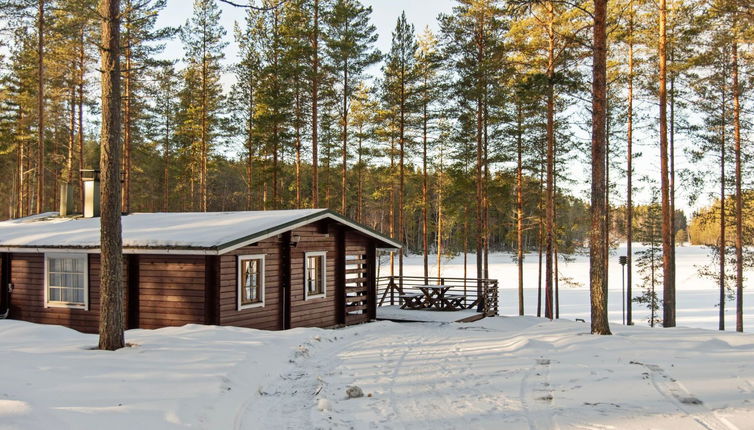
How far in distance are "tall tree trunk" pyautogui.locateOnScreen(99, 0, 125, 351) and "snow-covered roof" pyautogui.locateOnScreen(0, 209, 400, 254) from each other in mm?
2524

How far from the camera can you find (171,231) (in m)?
11.4

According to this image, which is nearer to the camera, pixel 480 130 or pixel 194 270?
pixel 194 270

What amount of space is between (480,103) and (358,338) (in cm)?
1093

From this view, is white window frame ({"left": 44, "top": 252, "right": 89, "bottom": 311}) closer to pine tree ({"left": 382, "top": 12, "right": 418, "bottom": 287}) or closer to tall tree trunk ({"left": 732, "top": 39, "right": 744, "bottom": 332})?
pine tree ({"left": 382, "top": 12, "right": 418, "bottom": 287})

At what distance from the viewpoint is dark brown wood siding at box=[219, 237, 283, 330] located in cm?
1062

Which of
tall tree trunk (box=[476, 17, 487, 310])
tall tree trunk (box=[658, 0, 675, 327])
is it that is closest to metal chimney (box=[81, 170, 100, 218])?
tall tree trunk (box=[476, 17, 487, 310])

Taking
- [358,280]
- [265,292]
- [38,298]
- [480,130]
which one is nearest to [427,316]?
[358,280]

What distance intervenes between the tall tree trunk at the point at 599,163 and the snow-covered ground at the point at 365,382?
1.03 m

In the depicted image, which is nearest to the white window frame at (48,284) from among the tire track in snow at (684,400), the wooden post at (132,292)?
the wooden post at (132,292)

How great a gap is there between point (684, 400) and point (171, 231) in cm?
993

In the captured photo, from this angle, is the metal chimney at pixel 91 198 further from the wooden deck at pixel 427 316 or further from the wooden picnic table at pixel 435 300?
the wooden picnic table at pixel 435 300

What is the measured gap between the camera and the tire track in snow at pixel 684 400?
5.02 m

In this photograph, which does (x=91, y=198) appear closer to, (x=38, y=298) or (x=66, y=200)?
(x=66, y=200)

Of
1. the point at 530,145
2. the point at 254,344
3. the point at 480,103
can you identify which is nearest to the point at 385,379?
the point at 254,344
